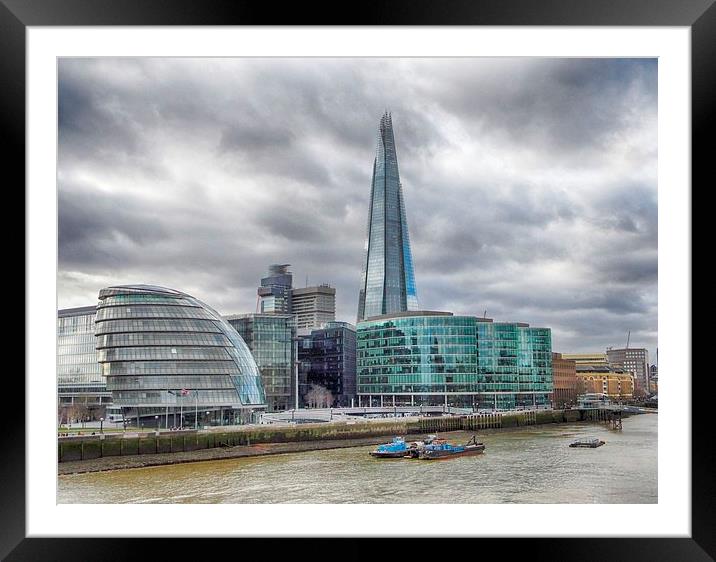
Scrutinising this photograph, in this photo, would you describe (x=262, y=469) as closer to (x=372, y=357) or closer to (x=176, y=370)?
(x=176, y=370)

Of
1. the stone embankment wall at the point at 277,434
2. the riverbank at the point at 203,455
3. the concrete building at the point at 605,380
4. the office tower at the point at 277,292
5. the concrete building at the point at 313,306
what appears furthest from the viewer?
the concrete building at the point at 313,306

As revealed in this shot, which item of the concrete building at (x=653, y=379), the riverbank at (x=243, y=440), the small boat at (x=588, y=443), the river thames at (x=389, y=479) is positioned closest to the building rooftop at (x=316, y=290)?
the riverbank at (x=243, y=440)

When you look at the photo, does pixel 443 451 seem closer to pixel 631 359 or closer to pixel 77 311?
pixel 77 311

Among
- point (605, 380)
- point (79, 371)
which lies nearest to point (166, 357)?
point (79, 371)

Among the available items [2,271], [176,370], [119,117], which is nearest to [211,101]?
[119,117]

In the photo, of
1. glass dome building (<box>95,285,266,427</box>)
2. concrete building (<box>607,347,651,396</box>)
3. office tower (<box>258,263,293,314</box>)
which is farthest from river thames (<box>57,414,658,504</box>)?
office tower (<box>258,263,293,314</box>)

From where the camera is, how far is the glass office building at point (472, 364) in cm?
2267

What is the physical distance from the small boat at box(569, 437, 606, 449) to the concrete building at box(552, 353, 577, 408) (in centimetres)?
604

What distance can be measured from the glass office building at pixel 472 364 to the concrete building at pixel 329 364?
1.76 metres

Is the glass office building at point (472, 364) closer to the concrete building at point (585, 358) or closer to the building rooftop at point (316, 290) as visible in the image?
the concrete building at point (585, 358)

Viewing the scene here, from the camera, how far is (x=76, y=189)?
18.0 metres

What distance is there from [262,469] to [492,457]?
5.34 metres

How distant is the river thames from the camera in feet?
36.3

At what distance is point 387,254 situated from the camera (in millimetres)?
31531
